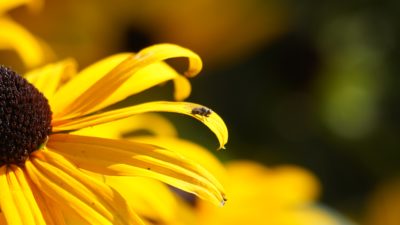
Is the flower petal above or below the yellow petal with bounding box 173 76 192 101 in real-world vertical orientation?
below

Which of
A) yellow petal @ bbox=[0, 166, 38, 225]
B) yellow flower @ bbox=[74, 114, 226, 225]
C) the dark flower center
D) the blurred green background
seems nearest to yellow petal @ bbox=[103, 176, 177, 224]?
yellow flower @ bbox=[74, 114, 226, 225]

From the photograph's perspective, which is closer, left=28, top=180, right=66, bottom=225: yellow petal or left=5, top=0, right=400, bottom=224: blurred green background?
left=28, top=180, right=66, bottom=225: yellow petal

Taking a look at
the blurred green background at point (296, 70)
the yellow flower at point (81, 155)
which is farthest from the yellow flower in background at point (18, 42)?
the blurred green background at point (296, 70)

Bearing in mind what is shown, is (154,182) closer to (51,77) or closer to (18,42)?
(51,77)

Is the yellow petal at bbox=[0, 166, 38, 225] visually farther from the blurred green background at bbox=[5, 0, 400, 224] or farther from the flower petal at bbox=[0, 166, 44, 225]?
the blurred green background at bbox=[5, 0, 400, 224]

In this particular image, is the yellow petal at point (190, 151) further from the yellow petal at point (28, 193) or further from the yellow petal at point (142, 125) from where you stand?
the yellow petal at point (28, 193)

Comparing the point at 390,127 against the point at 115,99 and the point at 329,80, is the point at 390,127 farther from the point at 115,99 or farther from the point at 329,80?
the point at 115,99

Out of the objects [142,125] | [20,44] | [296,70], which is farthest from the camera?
[296,70]

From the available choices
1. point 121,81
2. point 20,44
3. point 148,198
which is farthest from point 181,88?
point 20,44

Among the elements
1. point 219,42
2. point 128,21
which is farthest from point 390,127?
point 128,21
